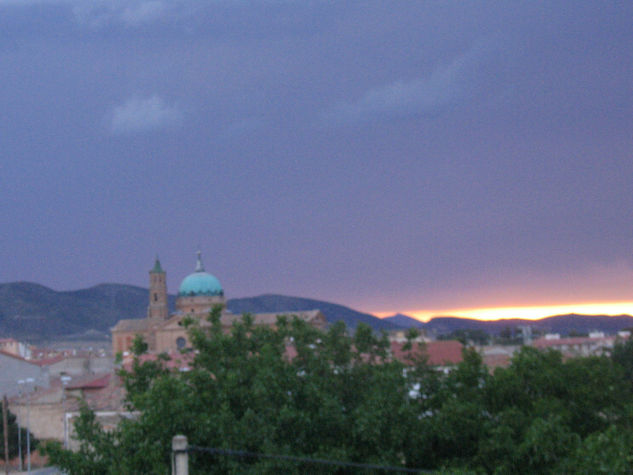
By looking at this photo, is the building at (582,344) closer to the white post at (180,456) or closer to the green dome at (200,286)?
the white post at (180,456)

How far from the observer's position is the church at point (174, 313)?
9619 centimetres

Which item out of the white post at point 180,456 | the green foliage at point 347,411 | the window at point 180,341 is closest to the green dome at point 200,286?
the window at point 180,341

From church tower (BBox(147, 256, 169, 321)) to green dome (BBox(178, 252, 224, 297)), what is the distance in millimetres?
7343

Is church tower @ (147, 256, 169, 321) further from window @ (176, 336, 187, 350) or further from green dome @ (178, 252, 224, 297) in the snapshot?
window @ (176, 336, 187, 350)

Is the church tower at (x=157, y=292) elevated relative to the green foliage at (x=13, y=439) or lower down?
elevated

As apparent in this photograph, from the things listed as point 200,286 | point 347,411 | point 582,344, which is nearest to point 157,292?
point 200,286

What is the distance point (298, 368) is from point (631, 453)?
8.27 metres

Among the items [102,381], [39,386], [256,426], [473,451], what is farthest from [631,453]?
[39,386]

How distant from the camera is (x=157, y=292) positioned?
391ft

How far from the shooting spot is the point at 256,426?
57.6 feet

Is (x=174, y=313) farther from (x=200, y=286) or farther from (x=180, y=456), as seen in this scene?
(x=180, y=456)

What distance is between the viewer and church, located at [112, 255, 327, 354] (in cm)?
9619

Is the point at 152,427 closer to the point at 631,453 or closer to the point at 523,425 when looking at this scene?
the point at 523,425

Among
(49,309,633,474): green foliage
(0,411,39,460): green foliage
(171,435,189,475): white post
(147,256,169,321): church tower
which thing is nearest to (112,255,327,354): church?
(147,256,169,321): church tower
